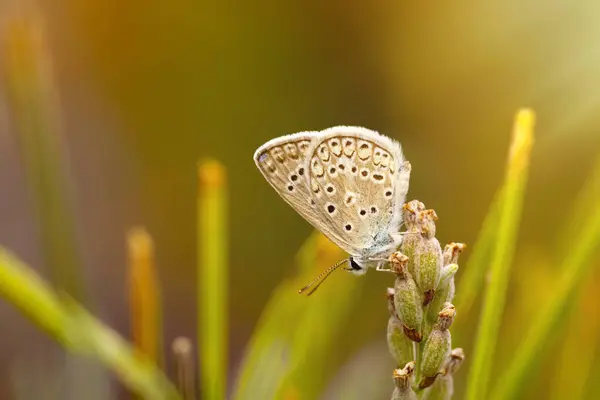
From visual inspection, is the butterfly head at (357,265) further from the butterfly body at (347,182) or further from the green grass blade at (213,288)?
the green grass blade at (213,288)

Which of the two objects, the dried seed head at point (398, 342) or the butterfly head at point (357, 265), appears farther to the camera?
the butterfly head at point (357, 265)

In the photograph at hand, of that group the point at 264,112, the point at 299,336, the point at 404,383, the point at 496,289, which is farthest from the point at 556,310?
the point at 264,112

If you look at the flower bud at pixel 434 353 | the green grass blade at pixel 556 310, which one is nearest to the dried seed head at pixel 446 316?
the flower bud at pixel 434 353

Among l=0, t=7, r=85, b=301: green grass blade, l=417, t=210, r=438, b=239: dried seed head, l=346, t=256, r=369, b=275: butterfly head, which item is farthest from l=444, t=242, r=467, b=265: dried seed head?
l=0, t=7, r=85, b=301: green grass blade

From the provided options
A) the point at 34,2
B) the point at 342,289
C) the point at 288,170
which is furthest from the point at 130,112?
the point at 342,289

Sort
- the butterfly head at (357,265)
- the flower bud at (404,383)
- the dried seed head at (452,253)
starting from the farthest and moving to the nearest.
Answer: the butterfly head at (357,265)
the dried seed head at (452,253)
the flower bud at (404,383)

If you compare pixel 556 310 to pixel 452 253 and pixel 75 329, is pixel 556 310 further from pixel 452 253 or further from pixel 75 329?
pixel 75 329

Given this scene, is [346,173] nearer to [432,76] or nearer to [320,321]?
[320,321]
